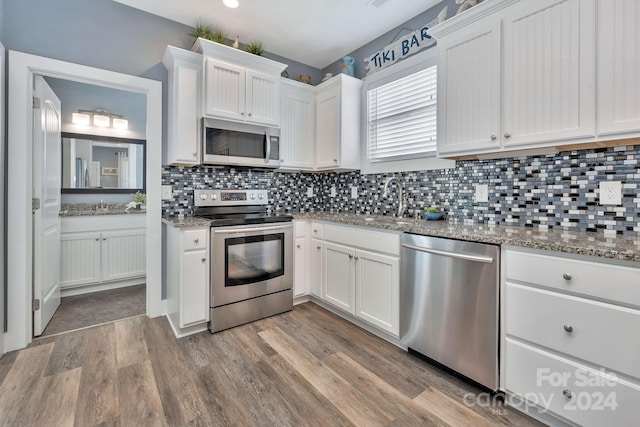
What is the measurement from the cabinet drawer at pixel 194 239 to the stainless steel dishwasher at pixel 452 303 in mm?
1548

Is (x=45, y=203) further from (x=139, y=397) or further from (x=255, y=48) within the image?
(x=255, y=48)

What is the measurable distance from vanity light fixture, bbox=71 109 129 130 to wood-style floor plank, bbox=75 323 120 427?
2.62 meters

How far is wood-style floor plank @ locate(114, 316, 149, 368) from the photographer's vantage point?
199 centimetres

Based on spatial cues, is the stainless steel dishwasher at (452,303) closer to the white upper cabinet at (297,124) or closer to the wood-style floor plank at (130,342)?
the white upper cabinet at (297,124)

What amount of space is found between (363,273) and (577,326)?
1.33 meters

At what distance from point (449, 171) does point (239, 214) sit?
6.64ft

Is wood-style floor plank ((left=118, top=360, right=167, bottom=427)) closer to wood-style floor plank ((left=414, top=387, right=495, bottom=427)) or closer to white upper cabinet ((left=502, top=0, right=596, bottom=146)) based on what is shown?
wood-style floor plank ((left=414, top=387, right=495, bottom=427))

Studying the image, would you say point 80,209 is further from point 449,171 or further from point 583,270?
point 583,270

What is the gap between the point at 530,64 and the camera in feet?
5.52

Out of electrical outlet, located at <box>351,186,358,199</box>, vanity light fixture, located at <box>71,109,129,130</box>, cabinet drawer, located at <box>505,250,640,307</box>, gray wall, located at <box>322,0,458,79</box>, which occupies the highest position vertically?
gray wall, located at <box>322,0,458,79</box>

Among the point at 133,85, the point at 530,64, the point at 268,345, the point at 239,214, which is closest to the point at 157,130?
the point at 133,85

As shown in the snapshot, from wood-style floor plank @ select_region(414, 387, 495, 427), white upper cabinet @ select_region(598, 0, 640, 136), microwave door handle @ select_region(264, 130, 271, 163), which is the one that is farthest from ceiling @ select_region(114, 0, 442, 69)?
wood-style floor plank @ select_region(414, 387, 495, 427)

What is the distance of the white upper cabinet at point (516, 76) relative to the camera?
4.99 ft

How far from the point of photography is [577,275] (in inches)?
50.4
